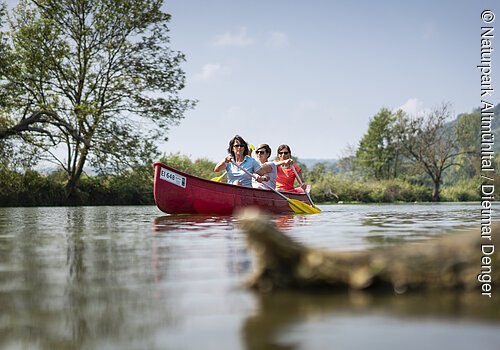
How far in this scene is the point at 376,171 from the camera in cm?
5734

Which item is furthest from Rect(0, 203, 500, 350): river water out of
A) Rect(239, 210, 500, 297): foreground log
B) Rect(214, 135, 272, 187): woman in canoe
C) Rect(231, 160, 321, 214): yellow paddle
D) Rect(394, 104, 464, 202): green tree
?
Rect(394, 104, 464, 202): green tree

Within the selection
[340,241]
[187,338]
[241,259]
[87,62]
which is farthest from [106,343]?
[87,62]

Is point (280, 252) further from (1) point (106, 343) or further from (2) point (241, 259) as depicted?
(2) point (241, 259)

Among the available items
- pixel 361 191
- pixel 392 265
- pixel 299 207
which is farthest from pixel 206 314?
pixel 361 191

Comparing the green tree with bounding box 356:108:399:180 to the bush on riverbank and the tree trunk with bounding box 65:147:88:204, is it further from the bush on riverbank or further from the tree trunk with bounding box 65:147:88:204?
the tree trunk with bounding box 65:147:88:204

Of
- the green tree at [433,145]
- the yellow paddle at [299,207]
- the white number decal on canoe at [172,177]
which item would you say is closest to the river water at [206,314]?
the white number decal on canoe at [172,177]

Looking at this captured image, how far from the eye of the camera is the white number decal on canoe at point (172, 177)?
11203 millimetres

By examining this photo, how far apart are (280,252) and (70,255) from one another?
8.03ft

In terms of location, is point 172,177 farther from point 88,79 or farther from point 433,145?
point 433,145

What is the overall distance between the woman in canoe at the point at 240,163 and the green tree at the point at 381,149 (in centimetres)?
4533

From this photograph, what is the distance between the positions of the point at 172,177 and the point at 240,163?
63.9 inches

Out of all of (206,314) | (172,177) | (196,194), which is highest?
(172,177)

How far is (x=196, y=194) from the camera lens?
11.4 meters

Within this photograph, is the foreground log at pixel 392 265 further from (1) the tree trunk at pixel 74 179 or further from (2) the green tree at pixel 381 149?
(2) the green tree at pixel 381 149
